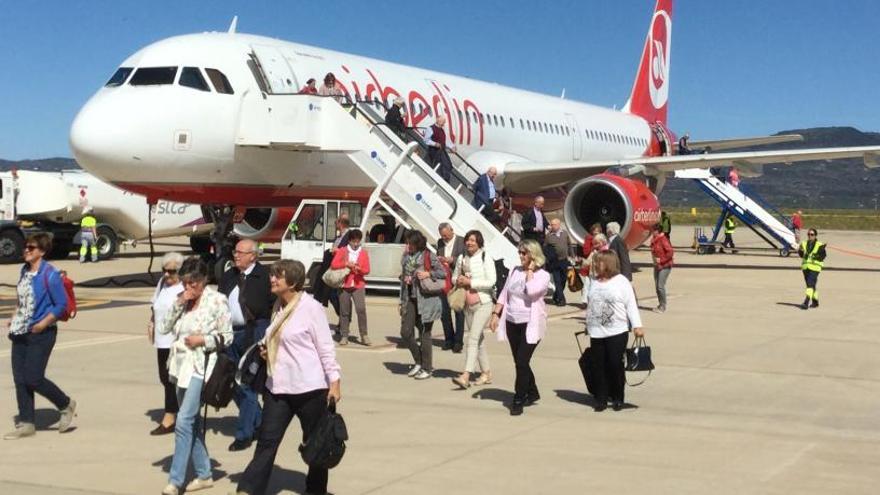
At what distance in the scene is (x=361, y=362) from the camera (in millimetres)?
11289

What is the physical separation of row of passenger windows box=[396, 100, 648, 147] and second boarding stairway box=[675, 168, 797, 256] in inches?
116

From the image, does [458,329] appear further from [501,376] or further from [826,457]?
[826,457]

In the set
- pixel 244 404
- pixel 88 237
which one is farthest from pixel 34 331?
pixel 88 237

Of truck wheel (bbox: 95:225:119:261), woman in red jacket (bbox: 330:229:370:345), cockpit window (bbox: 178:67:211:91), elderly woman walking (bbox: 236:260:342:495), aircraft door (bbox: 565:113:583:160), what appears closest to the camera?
elderly woman walking (bbox: 236:260:342:495)

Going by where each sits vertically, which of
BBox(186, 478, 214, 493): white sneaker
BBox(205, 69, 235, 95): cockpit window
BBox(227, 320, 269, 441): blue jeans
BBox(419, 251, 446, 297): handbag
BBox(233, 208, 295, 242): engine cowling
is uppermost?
BBox(205, 69, 235, 95): cockpit window

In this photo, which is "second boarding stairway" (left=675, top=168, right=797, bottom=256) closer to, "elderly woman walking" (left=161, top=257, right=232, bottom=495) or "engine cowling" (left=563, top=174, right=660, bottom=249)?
"engine cowling" (left=563, top=174, right=660, bottom=249)

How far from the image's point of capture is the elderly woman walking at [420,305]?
10.3 m

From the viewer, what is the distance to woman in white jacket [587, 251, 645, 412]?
882 cm

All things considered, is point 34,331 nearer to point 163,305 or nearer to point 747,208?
point 163,305

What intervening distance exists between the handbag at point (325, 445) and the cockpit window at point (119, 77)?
11898 mm

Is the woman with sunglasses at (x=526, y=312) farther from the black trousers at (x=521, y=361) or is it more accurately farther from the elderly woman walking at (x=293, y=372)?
the elderly woman walking at (x=293, y=372)

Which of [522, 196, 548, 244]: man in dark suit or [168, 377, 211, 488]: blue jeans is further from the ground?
[522, 196, 548, 244]: man in dark suit

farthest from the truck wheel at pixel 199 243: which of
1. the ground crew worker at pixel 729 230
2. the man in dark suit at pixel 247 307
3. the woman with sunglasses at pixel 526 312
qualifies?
Result: the man in dark suit at pixel 247 307

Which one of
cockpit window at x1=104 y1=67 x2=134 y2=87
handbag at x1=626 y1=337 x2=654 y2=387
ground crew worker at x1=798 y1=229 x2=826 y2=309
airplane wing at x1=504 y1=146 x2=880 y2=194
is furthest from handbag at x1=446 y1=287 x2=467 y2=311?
airplane wing at x1=504 y1=146 x2=880 y2=194
